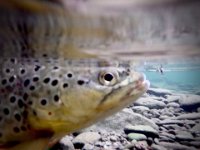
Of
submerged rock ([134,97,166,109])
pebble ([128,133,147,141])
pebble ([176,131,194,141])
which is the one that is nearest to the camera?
pebble ([128,133,147,141])

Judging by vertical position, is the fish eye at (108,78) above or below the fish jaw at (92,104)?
above

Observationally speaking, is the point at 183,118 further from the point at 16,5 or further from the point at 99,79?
the point at 16,5

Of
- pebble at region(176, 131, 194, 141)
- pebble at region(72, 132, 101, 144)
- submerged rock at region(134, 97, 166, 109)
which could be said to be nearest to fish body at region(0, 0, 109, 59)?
pebble at region(72, 132, 101, 144)

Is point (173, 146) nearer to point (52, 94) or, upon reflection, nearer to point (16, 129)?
point (52, 94)

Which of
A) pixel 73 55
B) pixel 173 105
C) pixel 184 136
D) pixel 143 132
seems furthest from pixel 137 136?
pixel 173 105

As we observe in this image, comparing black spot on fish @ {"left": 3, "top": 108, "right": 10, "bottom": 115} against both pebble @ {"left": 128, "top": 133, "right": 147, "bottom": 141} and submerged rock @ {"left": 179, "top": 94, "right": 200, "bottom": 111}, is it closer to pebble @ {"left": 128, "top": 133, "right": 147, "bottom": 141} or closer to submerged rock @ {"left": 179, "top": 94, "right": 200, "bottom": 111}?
pebble @ {"left": 128, "top": 133, "right": 147, "bottom": 141}

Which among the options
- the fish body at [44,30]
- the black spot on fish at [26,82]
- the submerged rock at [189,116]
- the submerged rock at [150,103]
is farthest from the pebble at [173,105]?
the black spot on fish at [26,82]

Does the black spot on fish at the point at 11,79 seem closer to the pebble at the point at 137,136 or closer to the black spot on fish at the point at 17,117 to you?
the black spot on fish at the point at 17,117
